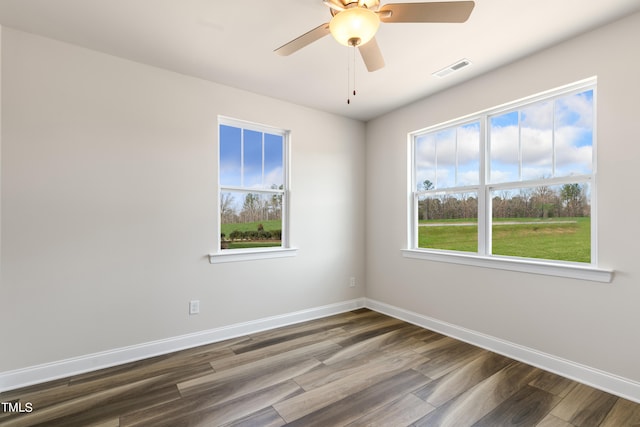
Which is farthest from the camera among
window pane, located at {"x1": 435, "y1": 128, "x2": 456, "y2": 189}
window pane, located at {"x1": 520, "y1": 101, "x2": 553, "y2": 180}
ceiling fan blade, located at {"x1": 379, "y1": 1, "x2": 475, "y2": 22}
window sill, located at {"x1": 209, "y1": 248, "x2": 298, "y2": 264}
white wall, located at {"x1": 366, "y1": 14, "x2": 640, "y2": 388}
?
window pane, located at {"x1": 435, "y1": 128, "x2": 456, "y2": 189}

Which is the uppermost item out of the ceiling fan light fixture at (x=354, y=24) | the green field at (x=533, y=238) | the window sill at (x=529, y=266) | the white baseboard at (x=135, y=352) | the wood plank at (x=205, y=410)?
the ceiling fan light fixture at (x=354, y=24)

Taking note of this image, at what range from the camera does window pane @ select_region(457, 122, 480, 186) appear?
3162 millimetres

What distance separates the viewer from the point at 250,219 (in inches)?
136

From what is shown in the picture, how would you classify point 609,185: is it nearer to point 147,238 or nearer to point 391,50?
point 391,50

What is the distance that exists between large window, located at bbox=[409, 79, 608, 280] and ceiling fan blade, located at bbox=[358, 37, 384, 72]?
63.9 inches

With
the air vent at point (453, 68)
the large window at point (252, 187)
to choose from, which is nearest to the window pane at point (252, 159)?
the large window at point (252, 187)

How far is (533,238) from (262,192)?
2791 mm

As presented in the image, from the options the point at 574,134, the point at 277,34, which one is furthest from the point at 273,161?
the point at 574,134

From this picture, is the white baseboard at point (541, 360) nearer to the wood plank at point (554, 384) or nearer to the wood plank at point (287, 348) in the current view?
the wood plank at point (554, 384)

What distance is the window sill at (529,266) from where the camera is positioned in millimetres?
2250

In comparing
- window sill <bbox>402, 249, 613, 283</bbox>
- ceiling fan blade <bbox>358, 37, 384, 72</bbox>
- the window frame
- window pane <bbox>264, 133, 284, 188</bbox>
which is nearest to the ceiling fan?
ceiling fan blade <bbox>358, 37, 384, 72</bbox>

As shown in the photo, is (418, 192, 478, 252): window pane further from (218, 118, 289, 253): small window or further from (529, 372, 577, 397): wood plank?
(218, 118, 289, 253): small window

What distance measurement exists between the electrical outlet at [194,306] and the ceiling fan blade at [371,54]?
2653 millimetres

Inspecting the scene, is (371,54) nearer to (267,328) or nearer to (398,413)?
(398,413)
